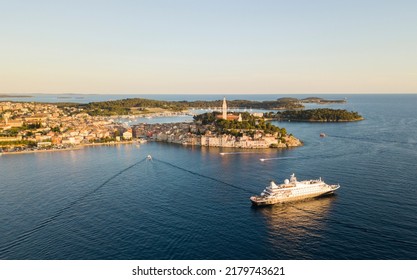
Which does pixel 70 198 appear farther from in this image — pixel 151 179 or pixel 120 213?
pixel 151 179

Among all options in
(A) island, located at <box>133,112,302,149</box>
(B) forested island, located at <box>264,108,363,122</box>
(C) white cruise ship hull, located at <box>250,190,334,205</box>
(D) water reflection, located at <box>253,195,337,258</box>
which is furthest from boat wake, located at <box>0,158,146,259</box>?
(B) forested island, located at <box>264,108,363,122</box>

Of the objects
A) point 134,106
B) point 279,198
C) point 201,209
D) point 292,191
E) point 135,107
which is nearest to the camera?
point 201,209

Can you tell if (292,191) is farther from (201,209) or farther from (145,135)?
(145,135)

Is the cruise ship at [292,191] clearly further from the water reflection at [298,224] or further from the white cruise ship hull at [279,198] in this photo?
the water reflection at [298,224]

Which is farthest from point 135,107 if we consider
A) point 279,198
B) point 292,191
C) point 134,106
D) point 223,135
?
point 279,198

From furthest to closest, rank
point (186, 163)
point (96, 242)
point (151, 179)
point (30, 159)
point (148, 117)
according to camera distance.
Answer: point (148, 117) → point (30, 159) → point (186, 163) → point (151, 179) → point (96, 242)

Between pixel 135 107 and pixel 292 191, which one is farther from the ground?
pixel 135 107

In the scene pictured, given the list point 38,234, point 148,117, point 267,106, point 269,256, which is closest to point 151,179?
point 38,234
